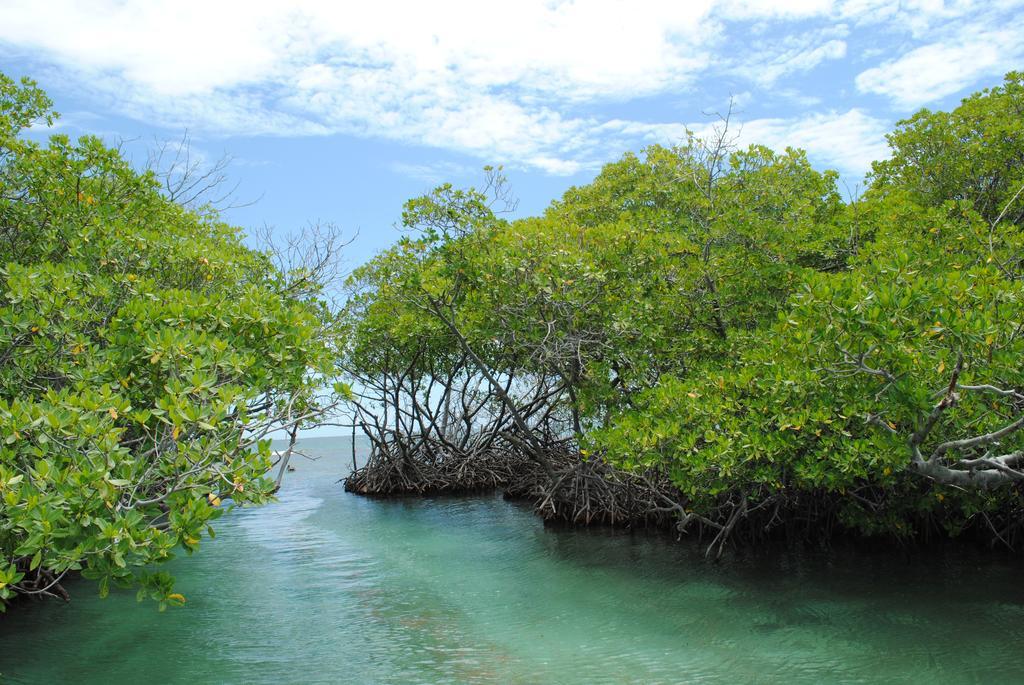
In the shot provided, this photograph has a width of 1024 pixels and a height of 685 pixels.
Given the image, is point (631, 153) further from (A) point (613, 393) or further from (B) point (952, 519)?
(B) point (952, 519)

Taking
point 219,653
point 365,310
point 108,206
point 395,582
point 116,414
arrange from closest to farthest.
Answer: point 116,414
point 219,653
point 108,206
point 395,582
point 365,310

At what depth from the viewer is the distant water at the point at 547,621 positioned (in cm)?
586

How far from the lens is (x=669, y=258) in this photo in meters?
10.1

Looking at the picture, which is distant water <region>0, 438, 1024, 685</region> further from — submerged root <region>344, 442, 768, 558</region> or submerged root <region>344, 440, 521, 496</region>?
submerged root <region>344, 440, 521, 496</region>

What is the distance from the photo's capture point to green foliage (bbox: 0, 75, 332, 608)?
427 centimetres

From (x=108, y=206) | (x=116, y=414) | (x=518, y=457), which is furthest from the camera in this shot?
(x=518, y=457)

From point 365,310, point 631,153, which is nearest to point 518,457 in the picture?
point 365,310

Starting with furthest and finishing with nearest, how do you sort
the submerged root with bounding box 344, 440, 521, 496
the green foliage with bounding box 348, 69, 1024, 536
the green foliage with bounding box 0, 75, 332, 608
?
the submerged root with bounding box 344, 440, 521, 496 < the green foliage with bounding box 348, 69, 1024, 536 < the green foliage with bounding box 0, 75, 332, 608

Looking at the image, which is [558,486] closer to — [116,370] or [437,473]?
[437,473]

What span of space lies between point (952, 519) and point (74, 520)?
31.2 feet

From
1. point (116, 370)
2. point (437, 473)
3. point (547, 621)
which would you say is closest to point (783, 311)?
point (547, 621)

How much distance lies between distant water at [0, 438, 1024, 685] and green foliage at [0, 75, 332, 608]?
0.96 meters

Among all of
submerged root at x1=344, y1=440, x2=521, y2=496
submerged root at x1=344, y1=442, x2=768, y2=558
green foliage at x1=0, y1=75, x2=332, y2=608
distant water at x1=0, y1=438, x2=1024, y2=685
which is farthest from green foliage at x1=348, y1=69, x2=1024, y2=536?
submerged root at x1=344, y1=440, x2=521, y2=496

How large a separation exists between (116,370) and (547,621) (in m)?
4.36
